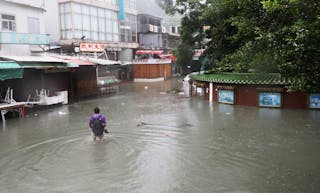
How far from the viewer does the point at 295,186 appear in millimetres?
6938

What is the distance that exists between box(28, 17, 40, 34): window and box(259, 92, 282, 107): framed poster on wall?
51.0 ft

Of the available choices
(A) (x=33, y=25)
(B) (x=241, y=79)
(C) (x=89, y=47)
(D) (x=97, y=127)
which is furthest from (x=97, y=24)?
(D) (x=97, y=127)

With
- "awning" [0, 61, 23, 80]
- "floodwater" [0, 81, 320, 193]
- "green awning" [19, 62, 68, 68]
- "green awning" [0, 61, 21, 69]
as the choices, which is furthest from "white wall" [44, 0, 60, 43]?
"floodwater" [0, 81, 320, 193]

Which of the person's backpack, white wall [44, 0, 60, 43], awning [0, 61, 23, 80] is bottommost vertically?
the person's backpack

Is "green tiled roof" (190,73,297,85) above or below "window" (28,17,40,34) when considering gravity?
below

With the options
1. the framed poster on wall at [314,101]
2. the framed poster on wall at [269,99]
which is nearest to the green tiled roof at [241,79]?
the framed poster on wall at [269,99]

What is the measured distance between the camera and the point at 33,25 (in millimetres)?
21109

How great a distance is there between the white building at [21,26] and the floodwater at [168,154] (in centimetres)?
478

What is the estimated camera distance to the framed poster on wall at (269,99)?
57.8 ft

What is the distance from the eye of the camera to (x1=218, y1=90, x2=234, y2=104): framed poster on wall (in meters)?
19.4

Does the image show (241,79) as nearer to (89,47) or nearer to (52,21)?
(89,47)

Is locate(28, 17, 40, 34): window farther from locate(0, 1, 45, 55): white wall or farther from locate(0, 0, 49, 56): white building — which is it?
locate(0, 1, 45, 55): white wall

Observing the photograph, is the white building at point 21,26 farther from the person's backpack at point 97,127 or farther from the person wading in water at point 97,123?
the person's backpack at point 97,127

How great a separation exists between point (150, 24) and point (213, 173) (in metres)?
39.0
